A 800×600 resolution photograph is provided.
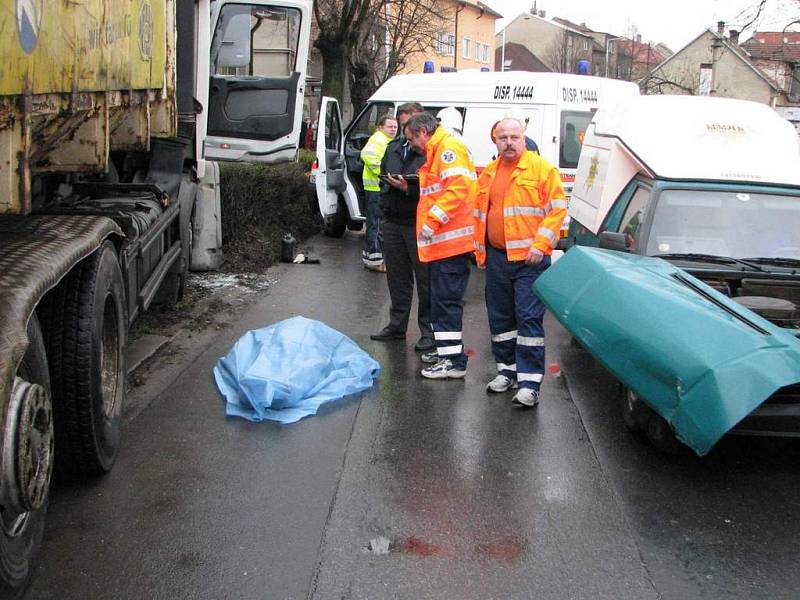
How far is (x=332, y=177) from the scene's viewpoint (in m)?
12.6

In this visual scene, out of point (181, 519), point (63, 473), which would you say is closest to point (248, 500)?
point (181, 519)

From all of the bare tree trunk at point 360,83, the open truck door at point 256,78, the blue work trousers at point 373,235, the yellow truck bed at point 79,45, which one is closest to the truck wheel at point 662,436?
the yellow truck bed at point 79,45

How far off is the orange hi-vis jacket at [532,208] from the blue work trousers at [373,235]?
200 inches

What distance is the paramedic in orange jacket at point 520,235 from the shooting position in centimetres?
569

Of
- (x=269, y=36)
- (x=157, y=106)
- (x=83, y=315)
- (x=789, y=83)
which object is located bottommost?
(x=83, y=315)

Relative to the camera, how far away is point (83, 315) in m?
4.10

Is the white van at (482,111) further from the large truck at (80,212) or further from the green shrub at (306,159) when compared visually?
the large truck at (80,212)

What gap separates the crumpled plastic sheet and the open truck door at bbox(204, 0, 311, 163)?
3.49 meters

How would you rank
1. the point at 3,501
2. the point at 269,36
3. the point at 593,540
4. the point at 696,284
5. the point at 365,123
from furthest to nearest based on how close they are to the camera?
the point at 365,123
the point at 269,36
the point at 696,284
the point at 593,540
the point at 3,501

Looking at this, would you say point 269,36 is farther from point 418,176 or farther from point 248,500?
point 248,500

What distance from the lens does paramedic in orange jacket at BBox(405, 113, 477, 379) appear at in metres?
6.19

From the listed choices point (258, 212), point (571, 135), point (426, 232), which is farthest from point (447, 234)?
point (258, 212)

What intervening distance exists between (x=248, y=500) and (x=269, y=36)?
18.7ft

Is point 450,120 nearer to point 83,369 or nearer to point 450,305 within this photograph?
point 450,305
